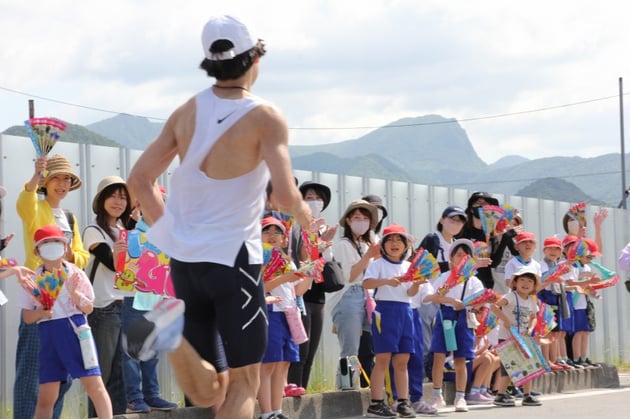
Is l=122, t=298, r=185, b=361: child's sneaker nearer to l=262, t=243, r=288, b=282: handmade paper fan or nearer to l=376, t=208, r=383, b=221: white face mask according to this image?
l=262, t=243, r=288, b=282: handmade paper fan

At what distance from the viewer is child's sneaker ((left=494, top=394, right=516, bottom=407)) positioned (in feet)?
40.8

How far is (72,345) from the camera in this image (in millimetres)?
8766

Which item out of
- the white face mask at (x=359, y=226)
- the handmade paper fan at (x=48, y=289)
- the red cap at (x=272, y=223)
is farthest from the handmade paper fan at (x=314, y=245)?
the handmade paper fan at (x=48, y=289)

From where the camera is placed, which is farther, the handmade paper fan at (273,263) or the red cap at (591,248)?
the red cap at (591,248)

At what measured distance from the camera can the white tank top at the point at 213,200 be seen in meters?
5.68

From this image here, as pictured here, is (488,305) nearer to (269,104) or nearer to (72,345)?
(72,345)

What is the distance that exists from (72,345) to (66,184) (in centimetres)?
154

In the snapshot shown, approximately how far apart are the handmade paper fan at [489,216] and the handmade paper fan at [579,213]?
3.02 m

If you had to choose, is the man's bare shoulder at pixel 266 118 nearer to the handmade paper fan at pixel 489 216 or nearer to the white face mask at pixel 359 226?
the white face mask at pixel 359 226

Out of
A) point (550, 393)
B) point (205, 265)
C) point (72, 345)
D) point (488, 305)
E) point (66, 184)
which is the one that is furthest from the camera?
point (550, 393)

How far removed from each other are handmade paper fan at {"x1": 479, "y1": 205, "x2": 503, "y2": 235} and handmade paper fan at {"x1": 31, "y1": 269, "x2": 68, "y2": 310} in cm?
600

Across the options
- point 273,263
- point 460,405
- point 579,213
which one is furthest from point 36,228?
point 579,213

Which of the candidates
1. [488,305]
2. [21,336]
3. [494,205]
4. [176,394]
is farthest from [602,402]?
[21,336]

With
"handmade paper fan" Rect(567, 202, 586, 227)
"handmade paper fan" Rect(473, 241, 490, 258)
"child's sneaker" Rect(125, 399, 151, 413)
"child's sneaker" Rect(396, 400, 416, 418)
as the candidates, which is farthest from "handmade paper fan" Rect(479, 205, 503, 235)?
"child's sneaker" Rect(125, 399, 151, 413)
